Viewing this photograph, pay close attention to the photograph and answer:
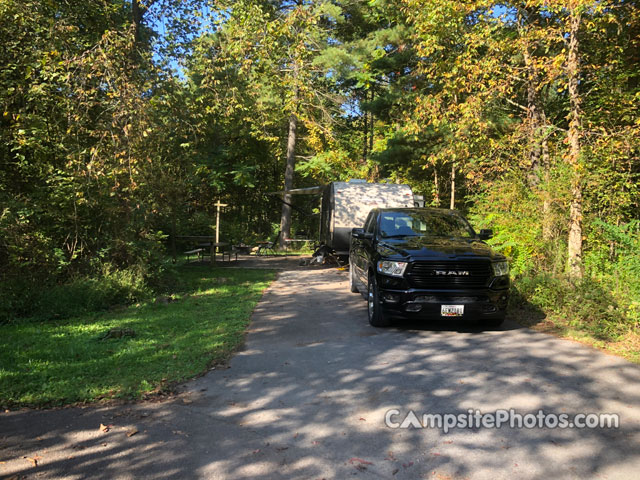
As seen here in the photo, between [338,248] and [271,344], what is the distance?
29.2ft

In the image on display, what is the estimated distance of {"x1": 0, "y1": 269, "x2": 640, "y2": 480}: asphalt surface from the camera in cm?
316

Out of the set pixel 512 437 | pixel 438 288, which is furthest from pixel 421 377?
pixel 438 288

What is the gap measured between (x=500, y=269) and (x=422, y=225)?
1.89m

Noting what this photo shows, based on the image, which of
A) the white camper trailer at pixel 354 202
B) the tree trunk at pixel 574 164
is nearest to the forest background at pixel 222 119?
the tree trunk at pixel 574 164

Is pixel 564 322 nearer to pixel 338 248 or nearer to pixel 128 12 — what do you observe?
pixel 338 248

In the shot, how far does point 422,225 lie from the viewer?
8.52 m

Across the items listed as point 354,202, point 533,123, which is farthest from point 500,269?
point 354,202

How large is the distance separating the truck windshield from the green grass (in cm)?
309

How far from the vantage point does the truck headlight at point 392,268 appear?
689cm

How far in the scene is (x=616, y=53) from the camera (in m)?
10.5

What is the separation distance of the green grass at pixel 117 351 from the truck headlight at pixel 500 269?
3940 millimetres

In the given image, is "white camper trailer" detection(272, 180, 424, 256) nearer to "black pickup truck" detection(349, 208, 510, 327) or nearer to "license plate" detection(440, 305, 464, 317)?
"black pickup truck" detection(349, 208, 510, 327)

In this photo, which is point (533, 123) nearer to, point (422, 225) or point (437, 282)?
point (422, 225)

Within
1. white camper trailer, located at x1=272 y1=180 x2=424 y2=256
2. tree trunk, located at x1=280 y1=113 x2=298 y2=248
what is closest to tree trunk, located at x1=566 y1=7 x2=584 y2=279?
white camper trailer, located at x1=272 y1=180 x2=424 y2=256
